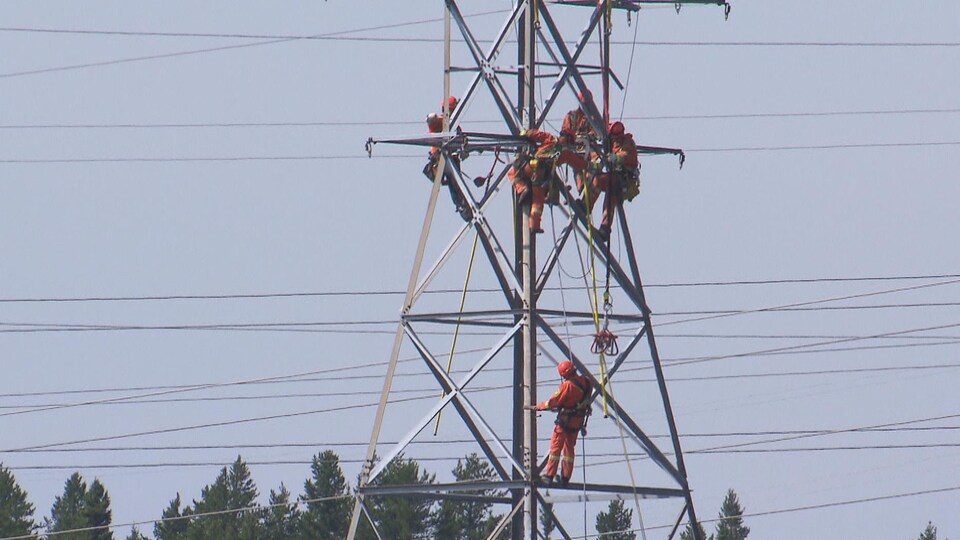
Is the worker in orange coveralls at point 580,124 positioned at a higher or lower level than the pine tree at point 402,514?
lower

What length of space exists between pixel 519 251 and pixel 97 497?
8285cm

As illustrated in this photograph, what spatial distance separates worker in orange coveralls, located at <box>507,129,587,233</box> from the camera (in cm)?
3144

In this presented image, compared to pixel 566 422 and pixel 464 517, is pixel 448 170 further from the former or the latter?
pixel 464 517

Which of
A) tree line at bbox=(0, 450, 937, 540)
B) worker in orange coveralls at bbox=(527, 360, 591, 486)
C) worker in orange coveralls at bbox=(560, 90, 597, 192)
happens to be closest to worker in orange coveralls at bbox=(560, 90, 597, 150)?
worker in orange coveralls at bbox=(560, 90, 597, 192)

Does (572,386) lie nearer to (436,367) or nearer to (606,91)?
(436,367)

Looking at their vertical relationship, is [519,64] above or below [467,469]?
below

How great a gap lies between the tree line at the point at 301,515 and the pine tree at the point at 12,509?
0.14ft

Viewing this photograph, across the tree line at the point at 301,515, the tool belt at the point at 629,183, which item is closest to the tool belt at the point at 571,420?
the tool belt at the point at 629,183

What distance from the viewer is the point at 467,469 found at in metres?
104

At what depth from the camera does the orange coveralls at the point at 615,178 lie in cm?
3222

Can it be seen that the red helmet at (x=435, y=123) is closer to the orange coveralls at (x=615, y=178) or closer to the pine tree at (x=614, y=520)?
the orange coveralls at (x=615, y=178)

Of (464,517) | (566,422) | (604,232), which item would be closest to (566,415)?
(566,422)

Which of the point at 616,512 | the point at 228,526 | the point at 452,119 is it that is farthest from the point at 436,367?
the point at 228,526

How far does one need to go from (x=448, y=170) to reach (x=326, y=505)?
7861 centimetres
